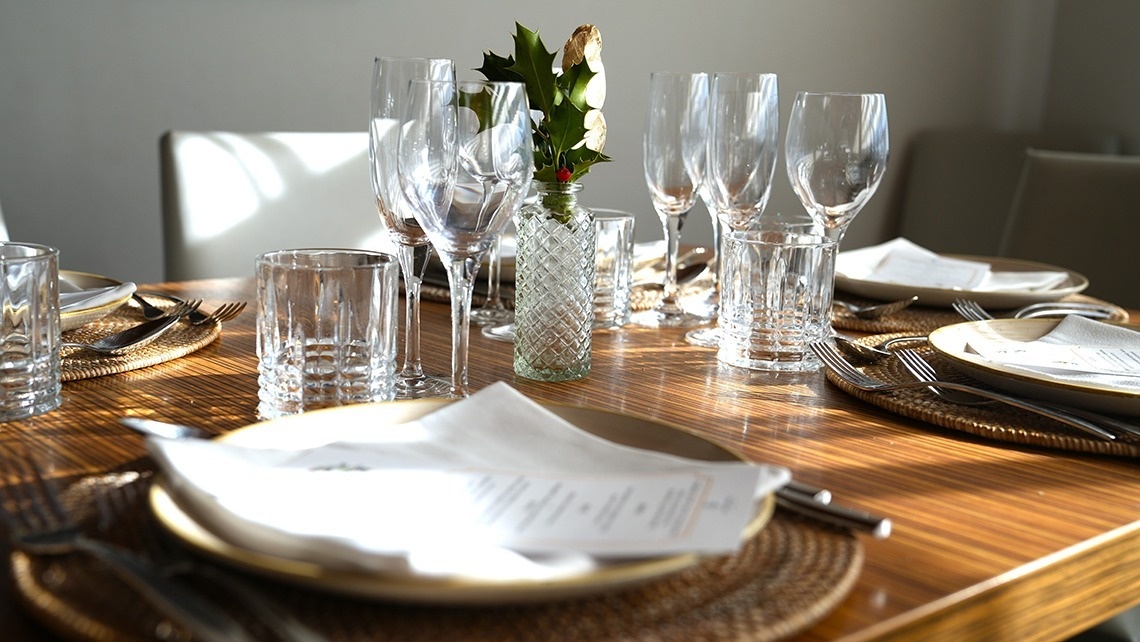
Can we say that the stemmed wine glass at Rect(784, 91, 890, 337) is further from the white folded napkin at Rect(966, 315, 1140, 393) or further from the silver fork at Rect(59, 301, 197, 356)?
the silver fork at Rect(59, 301, 197, 356)

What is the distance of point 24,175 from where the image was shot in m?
2.31

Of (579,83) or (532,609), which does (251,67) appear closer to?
(579,83)

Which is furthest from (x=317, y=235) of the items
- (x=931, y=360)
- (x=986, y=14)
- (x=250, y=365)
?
(x=986, y=14)

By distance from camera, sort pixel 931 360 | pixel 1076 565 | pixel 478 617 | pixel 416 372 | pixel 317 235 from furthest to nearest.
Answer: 1. pixel 317 235
2. pixel 931 360
3. pixel 416 372
4. pixel 1076 565
5. pixel 478 617

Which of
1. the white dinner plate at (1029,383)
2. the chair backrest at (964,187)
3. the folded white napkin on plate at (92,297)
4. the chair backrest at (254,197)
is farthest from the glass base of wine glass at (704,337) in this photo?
the chair backrest at (964,187)

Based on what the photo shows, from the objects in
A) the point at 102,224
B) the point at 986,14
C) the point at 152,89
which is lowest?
the point at 102,224

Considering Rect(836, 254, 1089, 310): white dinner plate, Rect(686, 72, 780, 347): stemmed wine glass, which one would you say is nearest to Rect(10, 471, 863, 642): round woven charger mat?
Rect(686, 72, 780, 347): stemmed wine glass

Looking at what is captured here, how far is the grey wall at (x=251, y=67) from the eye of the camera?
2.31 m

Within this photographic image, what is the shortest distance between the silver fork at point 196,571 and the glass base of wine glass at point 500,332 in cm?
57

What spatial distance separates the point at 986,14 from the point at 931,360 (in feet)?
12.3

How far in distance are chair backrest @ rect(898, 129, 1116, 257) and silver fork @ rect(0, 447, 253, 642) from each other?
12.3ft

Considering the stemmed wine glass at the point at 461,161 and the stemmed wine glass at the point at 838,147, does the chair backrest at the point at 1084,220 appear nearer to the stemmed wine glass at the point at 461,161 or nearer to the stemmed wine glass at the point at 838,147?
the stemmed wine glass at the point at 838,147

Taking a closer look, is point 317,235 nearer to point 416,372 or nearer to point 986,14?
point 416,372

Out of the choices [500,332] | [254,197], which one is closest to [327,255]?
[500,332]
